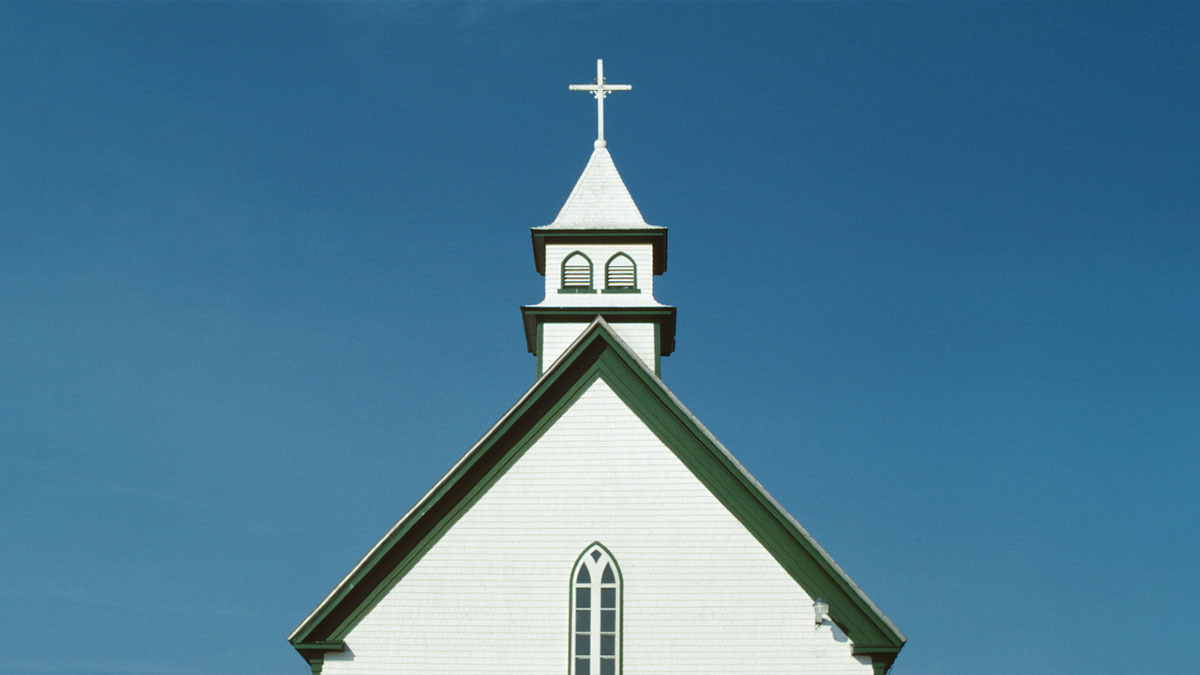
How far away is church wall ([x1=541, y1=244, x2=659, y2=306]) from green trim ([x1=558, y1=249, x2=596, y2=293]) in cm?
2

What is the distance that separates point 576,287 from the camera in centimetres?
3012

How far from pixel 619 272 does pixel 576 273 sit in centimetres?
103

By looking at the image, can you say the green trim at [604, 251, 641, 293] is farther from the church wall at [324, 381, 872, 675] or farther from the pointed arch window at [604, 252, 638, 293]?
the church wall at [324, 381, 872, 675]

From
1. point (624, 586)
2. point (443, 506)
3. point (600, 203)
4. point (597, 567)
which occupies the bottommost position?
point (624, 586)

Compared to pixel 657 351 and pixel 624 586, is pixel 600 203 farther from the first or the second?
pixel 624 586

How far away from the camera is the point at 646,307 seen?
29.2 metres

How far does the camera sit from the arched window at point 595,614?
23406 millimetres

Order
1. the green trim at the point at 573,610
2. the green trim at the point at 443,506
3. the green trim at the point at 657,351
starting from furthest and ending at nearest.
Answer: the green trim at the point at 657,351 < the green trim at the point at 443,506 < the green trim at the point at 573,610

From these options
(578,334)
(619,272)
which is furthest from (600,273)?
(578,334)

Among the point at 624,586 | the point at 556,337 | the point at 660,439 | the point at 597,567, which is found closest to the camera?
the point at 624,586

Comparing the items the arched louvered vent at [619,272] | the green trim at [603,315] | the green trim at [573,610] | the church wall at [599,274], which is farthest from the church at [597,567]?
the arched louvered vent at [619,272]

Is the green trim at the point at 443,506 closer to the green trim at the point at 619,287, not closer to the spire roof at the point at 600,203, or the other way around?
the green trim at the point at 619,287

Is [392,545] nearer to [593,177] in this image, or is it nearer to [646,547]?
[646,547]

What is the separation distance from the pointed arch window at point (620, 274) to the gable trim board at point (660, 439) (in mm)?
4715
